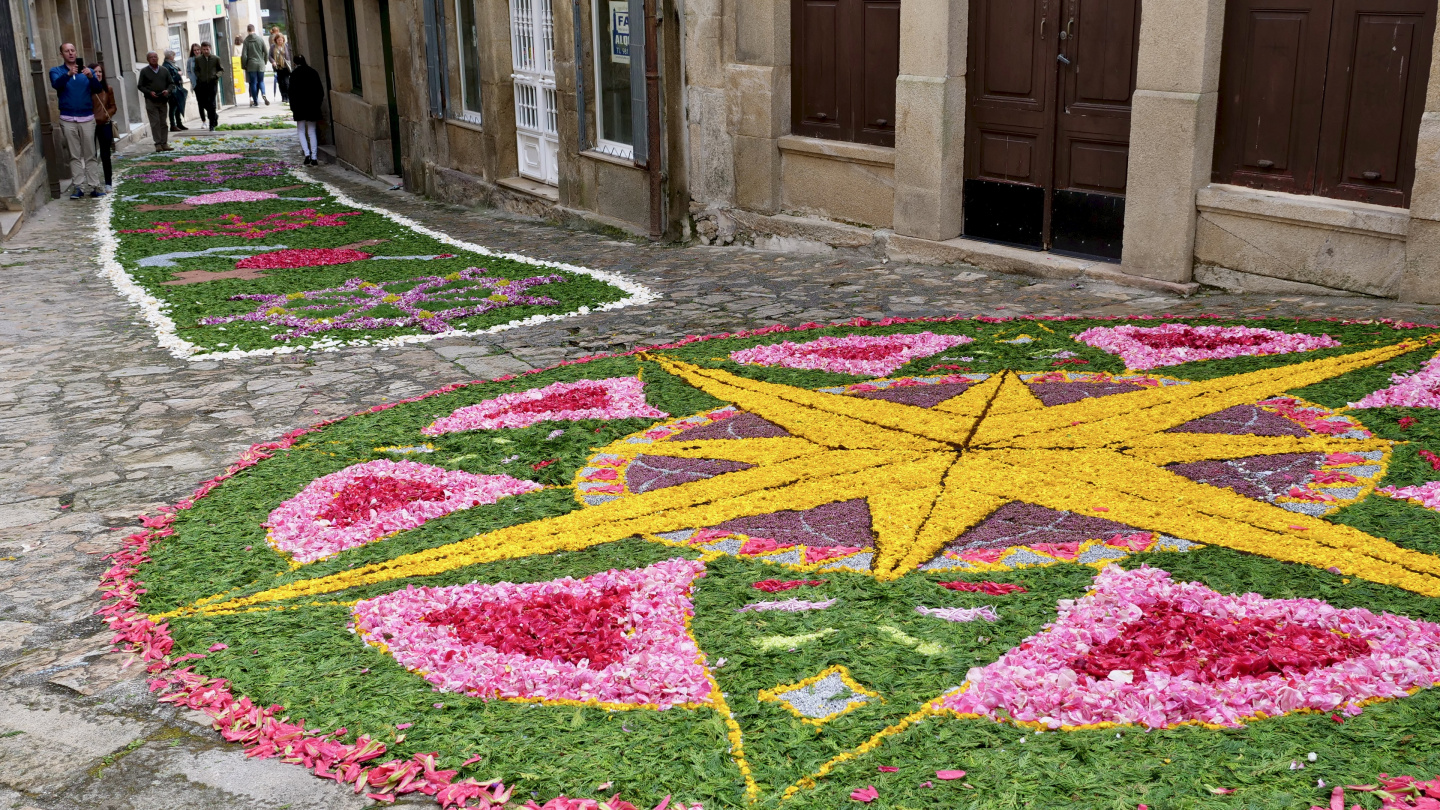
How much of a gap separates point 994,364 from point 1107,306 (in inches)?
→ 73.9

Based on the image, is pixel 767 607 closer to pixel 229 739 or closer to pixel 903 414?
pixel 229 739

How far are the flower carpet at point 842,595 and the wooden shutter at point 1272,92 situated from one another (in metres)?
2.22

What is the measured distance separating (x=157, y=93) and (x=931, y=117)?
60.4 feet

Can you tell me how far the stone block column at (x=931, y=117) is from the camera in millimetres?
9375

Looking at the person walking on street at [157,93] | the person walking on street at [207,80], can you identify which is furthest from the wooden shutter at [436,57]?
the person walking on street at [207,80]

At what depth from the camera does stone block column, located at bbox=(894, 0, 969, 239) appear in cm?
938

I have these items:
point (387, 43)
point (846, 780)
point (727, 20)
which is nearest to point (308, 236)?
point (727, 20)

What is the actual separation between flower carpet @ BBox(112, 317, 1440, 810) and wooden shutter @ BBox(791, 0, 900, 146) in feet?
15.2

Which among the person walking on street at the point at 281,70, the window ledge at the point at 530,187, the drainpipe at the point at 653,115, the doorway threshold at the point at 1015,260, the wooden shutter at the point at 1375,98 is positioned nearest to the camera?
the wooden shutter at the point at 1375,98

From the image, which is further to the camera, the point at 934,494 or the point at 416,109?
the point at 416,109

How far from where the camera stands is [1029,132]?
9.25 m

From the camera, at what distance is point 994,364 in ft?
21.3

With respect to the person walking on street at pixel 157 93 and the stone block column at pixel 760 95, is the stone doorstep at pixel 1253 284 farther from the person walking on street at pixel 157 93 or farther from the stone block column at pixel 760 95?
the person walking on street at pixel 157 93

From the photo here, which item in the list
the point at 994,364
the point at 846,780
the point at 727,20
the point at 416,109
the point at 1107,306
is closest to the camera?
the point at 846,780
